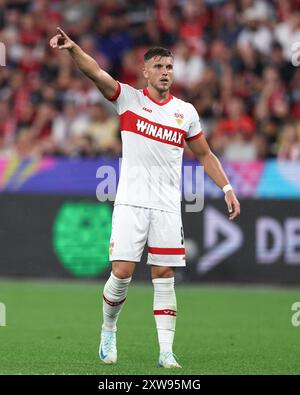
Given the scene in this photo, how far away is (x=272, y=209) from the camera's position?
16422mm

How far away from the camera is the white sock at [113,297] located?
8627 millimetres

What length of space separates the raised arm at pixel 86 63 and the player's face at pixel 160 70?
0.31 metres

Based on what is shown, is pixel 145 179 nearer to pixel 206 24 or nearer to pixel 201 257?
pixel 201 257

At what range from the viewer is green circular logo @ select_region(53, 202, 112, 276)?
16547 millimetres

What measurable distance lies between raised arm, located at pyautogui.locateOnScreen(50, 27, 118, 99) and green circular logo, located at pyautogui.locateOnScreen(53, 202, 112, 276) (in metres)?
8.05

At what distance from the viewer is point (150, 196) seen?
8.69 metres

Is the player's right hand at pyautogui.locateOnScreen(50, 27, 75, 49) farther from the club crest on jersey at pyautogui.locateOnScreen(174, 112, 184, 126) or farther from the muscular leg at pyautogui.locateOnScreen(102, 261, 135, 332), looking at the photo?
the muscular leg at pyautogui.locateOnScreen(102, 261, 135, 332)

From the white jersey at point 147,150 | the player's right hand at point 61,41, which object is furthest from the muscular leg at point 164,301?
the player's right hand at point 61,41

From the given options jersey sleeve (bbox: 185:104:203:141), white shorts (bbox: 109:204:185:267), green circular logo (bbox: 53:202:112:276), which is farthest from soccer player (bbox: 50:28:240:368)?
green circular logo (bbox: 53:202:112:276)

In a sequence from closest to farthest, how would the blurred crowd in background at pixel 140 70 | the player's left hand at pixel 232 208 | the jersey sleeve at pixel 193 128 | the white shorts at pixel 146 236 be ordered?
the white shorts at pixel 146 236 → the player's left hand at pixel 232 208 → the jersey sleeve at pixel 193 128 → the blurred crowd in background at pixel 140 70

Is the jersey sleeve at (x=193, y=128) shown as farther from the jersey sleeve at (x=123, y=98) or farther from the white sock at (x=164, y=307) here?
the white sock at (x=164, y=307)

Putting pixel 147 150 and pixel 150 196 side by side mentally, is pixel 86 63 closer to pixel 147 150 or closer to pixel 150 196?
pixel 147 150
